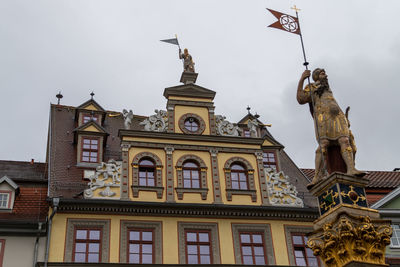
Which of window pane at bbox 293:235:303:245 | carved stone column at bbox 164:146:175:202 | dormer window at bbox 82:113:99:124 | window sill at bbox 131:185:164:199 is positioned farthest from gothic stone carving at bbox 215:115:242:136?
dormer window at bbox 82:113:99:124

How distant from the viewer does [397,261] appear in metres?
21.1

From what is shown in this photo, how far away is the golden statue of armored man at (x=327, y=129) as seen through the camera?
10290 millimetres

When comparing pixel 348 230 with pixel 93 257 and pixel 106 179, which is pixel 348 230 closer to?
pixel 93 257

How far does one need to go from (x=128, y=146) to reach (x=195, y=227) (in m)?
4.24

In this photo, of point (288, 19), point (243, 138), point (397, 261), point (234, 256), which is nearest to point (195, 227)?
point (234, 256)

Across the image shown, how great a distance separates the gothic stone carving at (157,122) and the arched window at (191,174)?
185cm

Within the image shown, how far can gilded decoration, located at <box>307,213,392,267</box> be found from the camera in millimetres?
8906

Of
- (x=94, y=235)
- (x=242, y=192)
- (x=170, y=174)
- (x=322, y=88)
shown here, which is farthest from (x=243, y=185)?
(x=322, y=88)

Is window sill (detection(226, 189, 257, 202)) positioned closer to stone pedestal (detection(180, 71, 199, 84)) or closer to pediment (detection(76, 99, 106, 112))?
stone pedestal (detection(180, 71, 199, 84))

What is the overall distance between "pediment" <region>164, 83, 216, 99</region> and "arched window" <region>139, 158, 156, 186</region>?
357 centimetres

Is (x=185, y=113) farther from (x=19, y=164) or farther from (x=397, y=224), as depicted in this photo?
(x=397, y=224)

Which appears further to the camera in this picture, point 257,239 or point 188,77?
point 188,77

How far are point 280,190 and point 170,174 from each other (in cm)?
456

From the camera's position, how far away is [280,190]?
73.7ft
